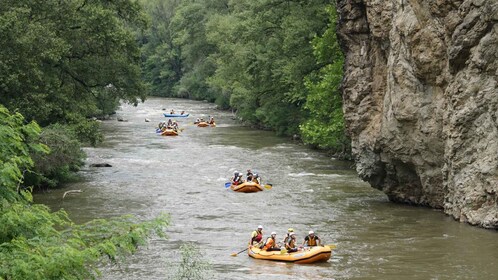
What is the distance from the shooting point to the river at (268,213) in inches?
840

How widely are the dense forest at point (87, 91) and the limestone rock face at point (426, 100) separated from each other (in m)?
8.84

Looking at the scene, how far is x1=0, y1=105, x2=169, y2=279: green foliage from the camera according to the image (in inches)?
363

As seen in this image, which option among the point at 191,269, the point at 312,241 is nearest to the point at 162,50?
the point at 312,241

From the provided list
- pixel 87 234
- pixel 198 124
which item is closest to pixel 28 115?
pixel 87 234

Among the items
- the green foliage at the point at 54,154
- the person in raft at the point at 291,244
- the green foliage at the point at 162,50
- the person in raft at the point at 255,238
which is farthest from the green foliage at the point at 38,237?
the green foliage at the point at 162,50

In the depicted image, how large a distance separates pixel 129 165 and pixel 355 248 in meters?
19.0

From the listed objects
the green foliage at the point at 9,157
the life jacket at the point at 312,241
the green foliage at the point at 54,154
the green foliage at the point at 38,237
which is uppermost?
the green foliage at the point at 9,157

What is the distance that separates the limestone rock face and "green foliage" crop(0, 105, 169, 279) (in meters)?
15.5

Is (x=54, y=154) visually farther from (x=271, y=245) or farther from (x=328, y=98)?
(x=328, y=98)

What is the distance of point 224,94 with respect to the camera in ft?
252

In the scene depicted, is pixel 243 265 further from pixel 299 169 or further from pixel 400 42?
pixel 299 169

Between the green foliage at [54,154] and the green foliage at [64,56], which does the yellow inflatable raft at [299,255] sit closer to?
the green foliage at [54,154]

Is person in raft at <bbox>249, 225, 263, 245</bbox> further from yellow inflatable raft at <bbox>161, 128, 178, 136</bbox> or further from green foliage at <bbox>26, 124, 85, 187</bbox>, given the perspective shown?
yellow inflatable raft at <bbox>161, 128, 178, 136</bbox>

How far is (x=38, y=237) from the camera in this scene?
10180 millimetres
